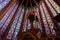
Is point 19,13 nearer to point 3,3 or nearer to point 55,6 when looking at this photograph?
point 3,3

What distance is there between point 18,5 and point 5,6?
769 mm

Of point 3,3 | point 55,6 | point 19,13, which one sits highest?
point 3,3

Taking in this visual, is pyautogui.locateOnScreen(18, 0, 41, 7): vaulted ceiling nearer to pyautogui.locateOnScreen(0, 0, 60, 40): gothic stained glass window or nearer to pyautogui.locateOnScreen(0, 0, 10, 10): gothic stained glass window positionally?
pyautogui.locateOnScreen(0, 0, 60, 40): gothic stained glass window

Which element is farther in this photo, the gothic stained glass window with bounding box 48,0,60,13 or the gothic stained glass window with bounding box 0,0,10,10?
the gothic stained glass window with bounding box 0,0,10,10

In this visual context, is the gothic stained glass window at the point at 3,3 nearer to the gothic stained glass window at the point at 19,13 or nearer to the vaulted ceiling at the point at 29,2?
the gothic stained glass window at the point at 19,13

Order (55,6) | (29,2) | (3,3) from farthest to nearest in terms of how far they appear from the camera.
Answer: (3,3) → (29,2) → (55,6)

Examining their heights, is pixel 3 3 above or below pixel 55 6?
above

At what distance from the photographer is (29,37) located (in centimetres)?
430

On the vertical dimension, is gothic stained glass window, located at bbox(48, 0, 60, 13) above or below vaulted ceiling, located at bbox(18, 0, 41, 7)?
below

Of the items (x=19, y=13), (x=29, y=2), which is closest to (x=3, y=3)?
(x=19, y=13)

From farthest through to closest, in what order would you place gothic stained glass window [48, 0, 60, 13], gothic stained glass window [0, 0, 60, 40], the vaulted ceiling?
the vaulted ceiling, gothic stained glass window [0, 0, 60, 40], gothic stained glass window [48, 0, 60, 13]

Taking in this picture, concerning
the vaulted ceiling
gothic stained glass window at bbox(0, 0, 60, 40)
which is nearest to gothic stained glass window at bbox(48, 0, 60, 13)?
gothic stained glass window at bbox(0, 0, 60, 40)

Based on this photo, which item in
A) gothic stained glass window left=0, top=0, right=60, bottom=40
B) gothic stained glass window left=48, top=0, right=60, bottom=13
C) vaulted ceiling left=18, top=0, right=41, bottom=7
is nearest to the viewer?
gothic stained glass window left=48, top=0, right=60, bottom=13

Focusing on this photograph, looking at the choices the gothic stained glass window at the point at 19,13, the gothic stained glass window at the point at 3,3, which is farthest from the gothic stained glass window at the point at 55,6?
the gothic stained glass window at the point at 3,3
